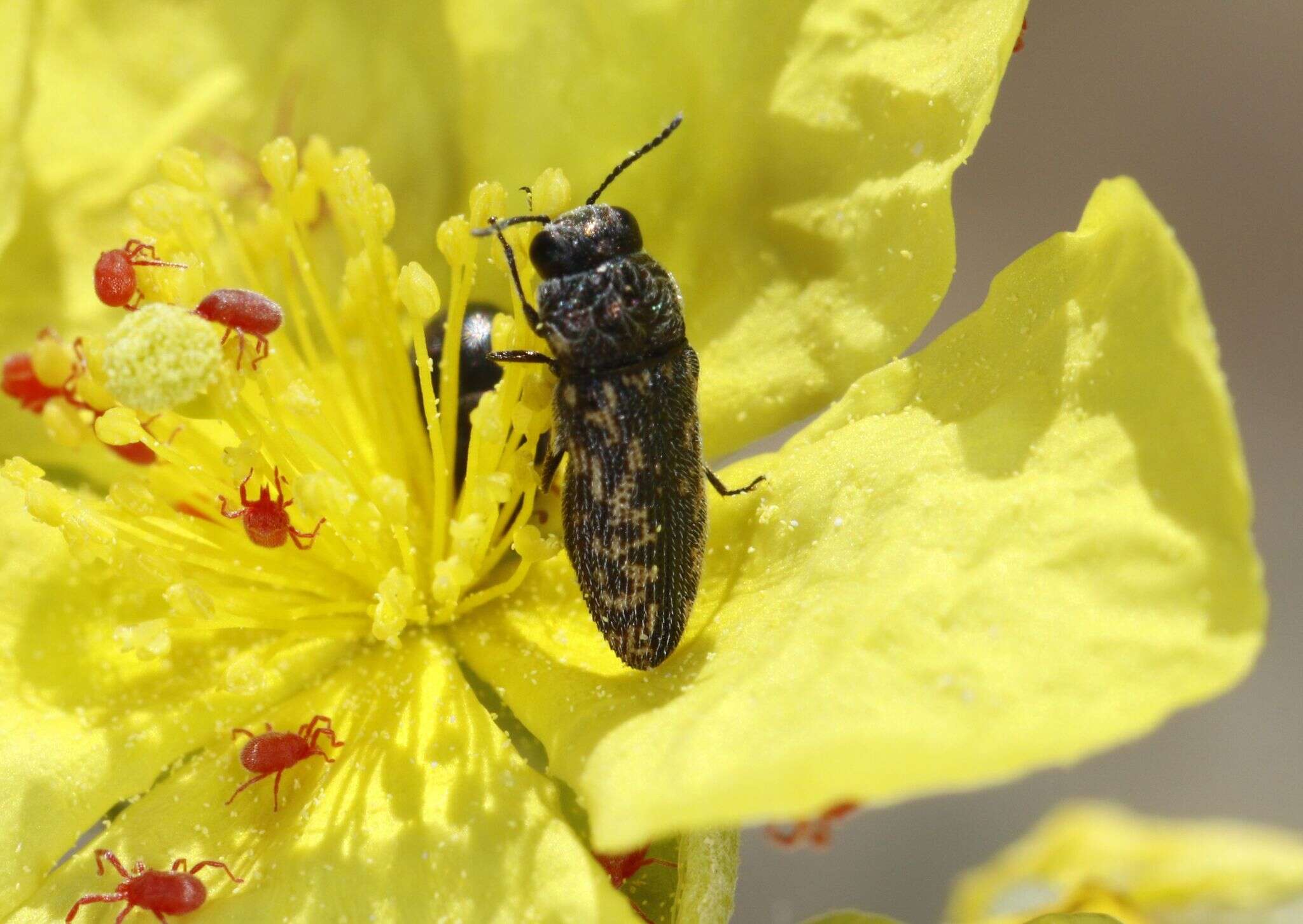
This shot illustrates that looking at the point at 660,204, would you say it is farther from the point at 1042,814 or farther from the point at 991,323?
the point at 1042,814

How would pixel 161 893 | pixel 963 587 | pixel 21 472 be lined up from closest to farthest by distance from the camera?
pixel 963 587 < pixel 161 893 < pixel 21 472

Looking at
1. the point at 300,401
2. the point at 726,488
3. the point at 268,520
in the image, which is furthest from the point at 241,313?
the point at 726,488

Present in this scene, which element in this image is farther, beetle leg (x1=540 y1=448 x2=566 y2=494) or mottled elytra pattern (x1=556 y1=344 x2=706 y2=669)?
beetle leg (x1=540 y1=448 x2=566 y2=494)

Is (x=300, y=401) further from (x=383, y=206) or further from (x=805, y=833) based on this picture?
(x=805, y=833)

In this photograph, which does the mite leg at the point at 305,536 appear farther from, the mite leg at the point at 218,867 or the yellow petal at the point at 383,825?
the mite leg at the point at 218,867

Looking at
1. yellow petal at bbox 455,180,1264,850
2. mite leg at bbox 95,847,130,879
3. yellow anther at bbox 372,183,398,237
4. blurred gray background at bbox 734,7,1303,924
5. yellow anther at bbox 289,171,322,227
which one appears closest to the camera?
yellow petal at bbox 455,180,1264,850

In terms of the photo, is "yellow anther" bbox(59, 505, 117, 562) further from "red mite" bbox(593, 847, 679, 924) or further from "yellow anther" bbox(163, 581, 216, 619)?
"red mite" bbox(593, 847, 679, 924)

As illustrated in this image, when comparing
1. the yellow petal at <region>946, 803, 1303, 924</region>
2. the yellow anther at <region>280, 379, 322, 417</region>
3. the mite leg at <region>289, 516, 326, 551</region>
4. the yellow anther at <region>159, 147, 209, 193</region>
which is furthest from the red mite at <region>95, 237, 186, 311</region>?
the yellow petal at <region>946, 803, 1303, 924</region>
